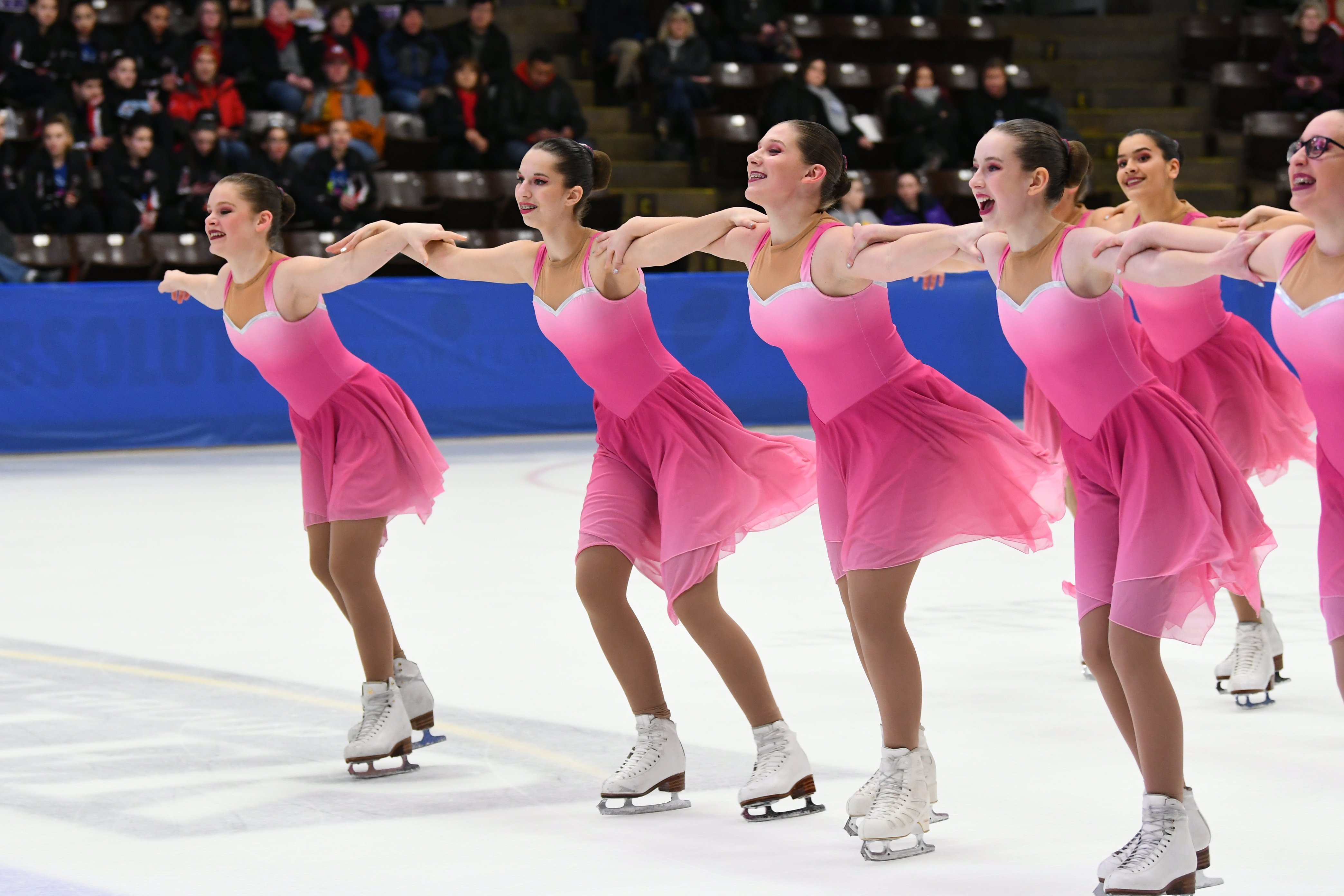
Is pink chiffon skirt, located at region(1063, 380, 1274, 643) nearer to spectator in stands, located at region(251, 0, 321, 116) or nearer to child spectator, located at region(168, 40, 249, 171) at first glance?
child spectator, located at region(168, 40, 249, 171)

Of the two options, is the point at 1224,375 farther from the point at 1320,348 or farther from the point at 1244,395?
the point at 1320,348

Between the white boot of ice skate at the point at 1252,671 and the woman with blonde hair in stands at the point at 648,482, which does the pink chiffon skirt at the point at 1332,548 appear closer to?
the woman with blonde hair in stands at the point at 648,482

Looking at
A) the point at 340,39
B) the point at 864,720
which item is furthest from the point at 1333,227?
the point at 340,39

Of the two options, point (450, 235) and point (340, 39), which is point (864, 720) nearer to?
point (450, 235)

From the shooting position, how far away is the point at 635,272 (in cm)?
451

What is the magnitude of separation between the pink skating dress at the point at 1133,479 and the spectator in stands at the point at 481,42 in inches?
490

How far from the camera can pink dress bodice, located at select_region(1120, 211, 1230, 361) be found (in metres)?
5.73

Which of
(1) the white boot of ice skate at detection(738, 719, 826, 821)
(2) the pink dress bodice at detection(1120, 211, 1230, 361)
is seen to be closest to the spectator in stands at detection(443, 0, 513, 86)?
(2) the pink dress bodice at detection(1120, 211, 1230, 361)

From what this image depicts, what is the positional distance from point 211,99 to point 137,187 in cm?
115

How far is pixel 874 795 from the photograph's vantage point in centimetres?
394

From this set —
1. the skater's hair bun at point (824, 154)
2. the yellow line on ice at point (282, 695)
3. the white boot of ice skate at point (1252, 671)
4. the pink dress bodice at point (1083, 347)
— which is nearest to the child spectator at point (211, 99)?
the yellow line on ice at point (282, 695)

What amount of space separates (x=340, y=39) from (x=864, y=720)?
11522 mm

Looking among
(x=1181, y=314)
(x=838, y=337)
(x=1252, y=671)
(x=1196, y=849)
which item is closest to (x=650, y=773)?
(x=838, y=337)

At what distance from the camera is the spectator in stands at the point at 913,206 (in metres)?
15.2
